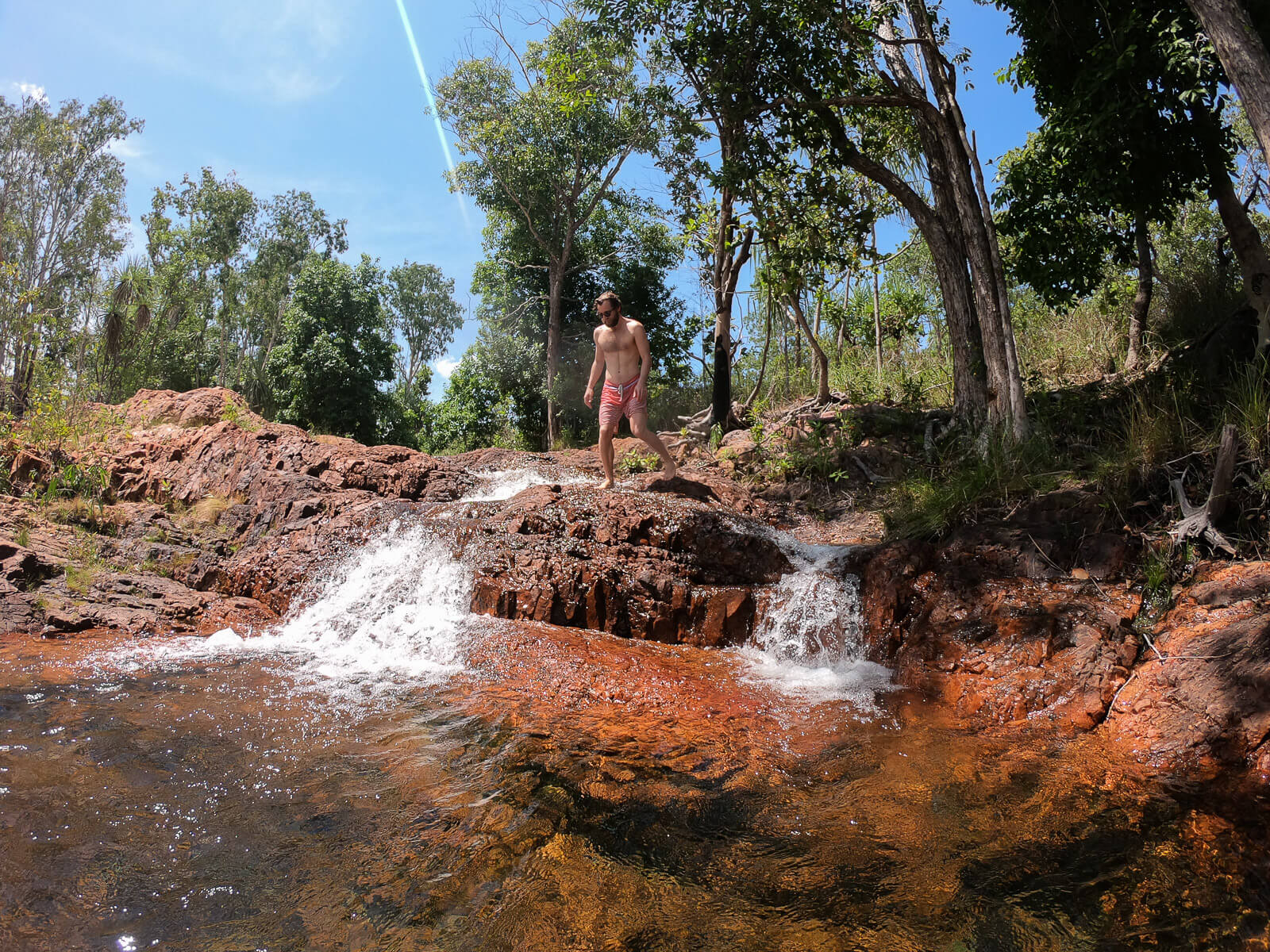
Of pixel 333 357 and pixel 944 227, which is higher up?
pixel 333 357

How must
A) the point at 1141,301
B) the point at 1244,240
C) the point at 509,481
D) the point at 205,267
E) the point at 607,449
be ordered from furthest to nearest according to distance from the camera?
the point at 205,267 < the point at 509,481 < the point at 1141,301 < the point at 607,449 < the point at 1244,240

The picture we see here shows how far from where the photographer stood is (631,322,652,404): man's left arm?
6980mm

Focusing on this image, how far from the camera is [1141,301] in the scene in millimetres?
8633

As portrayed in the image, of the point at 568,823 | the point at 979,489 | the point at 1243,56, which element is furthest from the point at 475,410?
the point at 568,823

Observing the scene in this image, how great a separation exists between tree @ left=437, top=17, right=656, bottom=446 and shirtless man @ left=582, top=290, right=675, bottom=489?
1091cm

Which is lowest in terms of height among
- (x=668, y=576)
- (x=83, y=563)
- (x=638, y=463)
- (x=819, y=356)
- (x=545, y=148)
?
(x=668, y=576)

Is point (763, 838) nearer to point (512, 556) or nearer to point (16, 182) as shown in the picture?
point (512, 556)

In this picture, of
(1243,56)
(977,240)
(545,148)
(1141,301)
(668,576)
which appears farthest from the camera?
(545,148)

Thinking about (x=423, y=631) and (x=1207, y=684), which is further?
(x=423, y=631)

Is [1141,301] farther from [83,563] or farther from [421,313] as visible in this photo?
[421,313]

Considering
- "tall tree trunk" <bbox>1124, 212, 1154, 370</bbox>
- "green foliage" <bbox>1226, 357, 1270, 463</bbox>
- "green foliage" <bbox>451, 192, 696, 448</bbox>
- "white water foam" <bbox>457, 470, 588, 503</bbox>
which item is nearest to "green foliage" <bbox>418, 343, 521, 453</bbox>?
"green foliage" <bbox>451, 192, 696, 448</bbox>

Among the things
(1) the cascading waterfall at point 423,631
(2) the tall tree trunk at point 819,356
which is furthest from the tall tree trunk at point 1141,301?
(1) the cascading waterfall at point 423,631

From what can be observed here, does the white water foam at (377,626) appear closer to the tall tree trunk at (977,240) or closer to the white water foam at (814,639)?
the white water foam at (814,639)

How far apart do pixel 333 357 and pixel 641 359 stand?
16.4m
